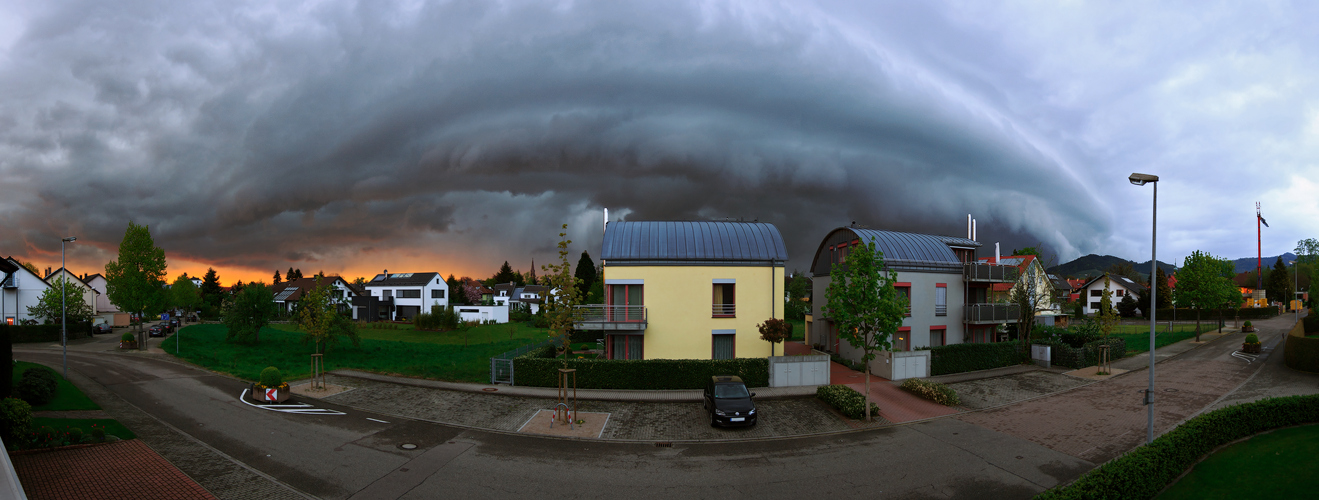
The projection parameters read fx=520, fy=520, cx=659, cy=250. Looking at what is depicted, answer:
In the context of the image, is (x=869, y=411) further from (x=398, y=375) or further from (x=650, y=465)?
(x=398, y=375)

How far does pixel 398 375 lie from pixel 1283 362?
50835 millimetres

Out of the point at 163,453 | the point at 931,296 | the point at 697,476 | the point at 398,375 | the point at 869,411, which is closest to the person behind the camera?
the point at 697,476

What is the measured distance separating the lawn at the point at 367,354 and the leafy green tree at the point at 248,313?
0.98 meters

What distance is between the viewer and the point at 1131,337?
46469mm

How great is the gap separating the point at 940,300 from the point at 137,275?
6364 centimetres

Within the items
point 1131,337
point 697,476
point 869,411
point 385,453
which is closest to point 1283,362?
point 1131,337

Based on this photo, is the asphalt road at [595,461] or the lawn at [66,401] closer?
the asphalt road at [595,461]

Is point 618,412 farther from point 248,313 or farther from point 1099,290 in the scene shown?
point 1099,290

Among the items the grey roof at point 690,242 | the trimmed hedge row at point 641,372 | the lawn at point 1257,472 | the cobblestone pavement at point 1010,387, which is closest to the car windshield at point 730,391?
the trimmed hedge row at point 641,372

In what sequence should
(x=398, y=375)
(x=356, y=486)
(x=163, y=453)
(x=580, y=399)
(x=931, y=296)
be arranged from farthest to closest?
(x=931, y=296) < (x=398, y=375) < (x=580, y=399) < (x=163, y=453) < (x=356, y=486)

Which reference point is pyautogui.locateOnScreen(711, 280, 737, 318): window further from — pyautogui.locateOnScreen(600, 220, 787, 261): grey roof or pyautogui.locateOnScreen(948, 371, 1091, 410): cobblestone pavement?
pyautogui.locateOnScreen(948, 371, 1091, 410): cobblestone pavement

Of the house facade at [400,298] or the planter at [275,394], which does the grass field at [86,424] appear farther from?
the house facade at [400,298]

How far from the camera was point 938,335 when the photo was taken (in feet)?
111

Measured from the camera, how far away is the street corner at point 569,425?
1777cm
